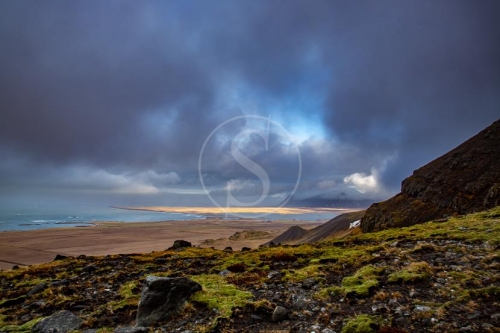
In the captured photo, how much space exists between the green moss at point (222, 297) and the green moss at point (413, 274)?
573 centimetres

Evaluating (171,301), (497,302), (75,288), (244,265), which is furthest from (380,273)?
(75,288)

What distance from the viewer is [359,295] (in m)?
9.62

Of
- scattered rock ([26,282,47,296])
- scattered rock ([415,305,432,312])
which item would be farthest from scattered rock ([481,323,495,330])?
scattered rock ([26,282,47,296])

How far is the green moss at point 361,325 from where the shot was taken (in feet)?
23.8

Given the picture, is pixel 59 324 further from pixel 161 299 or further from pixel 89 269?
pixel 89 269

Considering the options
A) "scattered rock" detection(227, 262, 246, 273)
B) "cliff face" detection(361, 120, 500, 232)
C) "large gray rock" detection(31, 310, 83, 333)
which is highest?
"cliff face" detection(361, 120, 500, 232)

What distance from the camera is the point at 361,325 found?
738 cm

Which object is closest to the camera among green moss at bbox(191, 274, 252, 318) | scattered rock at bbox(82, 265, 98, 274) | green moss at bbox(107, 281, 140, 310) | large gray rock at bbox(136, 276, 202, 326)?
large gray rock at bbox(136, 276, 202, 326)

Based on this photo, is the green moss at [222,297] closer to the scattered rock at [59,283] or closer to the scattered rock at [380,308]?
the scattered rock at [380,308]

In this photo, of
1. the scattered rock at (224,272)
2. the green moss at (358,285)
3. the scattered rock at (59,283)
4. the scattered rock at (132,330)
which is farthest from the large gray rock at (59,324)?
the green moss at (358,285)

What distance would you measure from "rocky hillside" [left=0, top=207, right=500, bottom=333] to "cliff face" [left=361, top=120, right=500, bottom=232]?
18936mm

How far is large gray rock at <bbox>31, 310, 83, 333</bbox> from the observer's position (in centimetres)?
882

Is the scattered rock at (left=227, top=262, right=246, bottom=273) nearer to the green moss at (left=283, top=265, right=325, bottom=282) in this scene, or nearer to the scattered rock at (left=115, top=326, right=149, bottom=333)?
the green moss at (left=283, top=265, right=325, bottom=282)

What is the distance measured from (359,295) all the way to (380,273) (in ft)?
8.47
